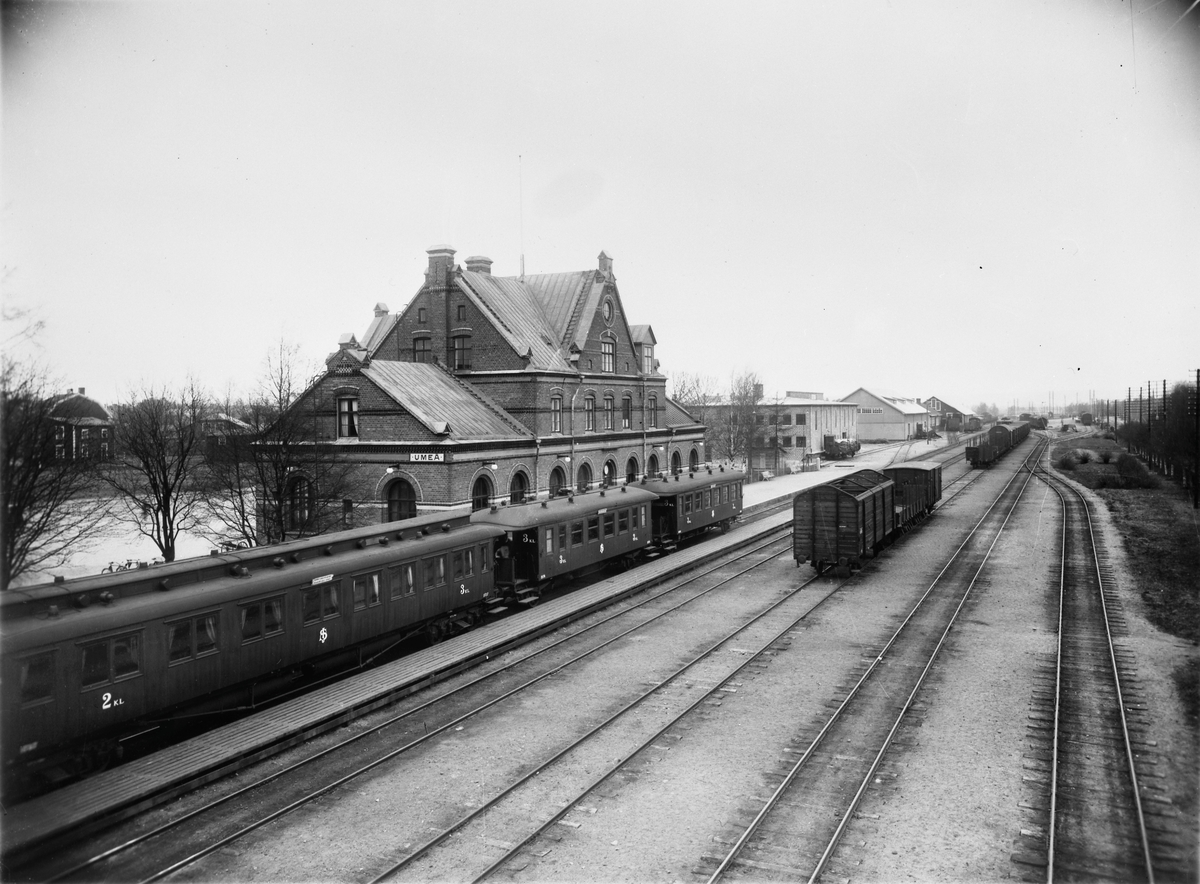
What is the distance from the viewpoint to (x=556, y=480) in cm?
3900

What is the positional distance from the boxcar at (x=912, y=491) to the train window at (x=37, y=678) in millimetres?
30899

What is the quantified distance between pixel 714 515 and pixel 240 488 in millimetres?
20203

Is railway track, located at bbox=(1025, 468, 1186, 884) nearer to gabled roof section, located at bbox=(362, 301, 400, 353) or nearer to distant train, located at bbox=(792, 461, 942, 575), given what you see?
distant train, located at bbox=(792, 461, 942, 575)

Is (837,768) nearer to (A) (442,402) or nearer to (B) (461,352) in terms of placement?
(A) (442,402)

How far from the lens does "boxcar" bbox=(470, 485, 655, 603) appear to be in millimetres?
23578

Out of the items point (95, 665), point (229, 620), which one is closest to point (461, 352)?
point (229, 620)

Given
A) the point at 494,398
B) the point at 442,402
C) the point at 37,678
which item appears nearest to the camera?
the point at 37,678

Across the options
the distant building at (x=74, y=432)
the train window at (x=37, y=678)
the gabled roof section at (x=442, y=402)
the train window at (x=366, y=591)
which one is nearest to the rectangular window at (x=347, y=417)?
the gabled roof section at (x=442, y=402)

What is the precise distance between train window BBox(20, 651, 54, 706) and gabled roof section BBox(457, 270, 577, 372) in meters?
28.9

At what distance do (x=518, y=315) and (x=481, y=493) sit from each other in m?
14.1

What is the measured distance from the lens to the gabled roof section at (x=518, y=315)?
40250mm

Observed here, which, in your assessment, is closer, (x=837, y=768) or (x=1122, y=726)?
(x=837, y=768)

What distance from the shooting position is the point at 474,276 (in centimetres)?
4344

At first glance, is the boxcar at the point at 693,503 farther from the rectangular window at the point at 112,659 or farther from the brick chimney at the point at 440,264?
the rectangular window at the point at 112,659
